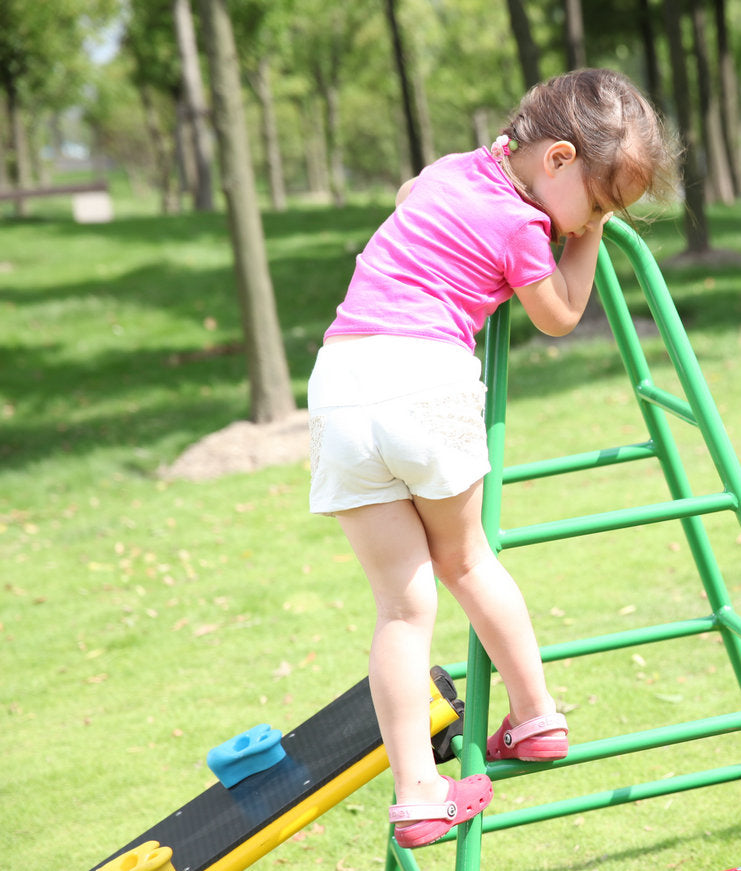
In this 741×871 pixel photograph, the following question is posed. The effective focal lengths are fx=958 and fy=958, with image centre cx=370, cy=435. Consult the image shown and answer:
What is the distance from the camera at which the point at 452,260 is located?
183cm

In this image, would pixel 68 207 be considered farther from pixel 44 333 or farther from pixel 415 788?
pixel 415 788

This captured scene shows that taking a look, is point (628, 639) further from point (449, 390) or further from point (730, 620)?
point (449, 390)

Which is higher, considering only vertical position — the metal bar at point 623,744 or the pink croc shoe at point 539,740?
the pink croc shoe at point 539,740

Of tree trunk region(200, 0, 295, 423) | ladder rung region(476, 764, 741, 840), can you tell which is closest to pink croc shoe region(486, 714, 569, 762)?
ladder rung region(476, 764, 741, 840)

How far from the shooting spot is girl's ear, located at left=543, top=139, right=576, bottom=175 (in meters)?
1.79

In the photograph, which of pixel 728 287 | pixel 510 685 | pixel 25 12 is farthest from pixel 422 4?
pixel 510 685

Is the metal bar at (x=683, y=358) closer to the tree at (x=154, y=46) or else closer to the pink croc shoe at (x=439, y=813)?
the pink croc shoe at (x=439, y=813)

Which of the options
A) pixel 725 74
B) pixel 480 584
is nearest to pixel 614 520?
pixel 480 584

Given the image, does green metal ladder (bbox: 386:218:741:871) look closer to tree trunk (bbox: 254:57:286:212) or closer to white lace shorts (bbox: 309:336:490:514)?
white lace shorts (bbox: 309:336:490:514)

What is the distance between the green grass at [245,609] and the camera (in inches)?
118

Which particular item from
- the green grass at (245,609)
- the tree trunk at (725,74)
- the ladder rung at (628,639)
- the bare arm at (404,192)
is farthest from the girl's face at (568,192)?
the tree trunk at (725,74)

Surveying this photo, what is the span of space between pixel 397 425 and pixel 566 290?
17.4 inches

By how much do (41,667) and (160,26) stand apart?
20.9 metres

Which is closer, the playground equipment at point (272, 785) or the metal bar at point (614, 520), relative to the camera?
the metal bar at point (614, 520)
